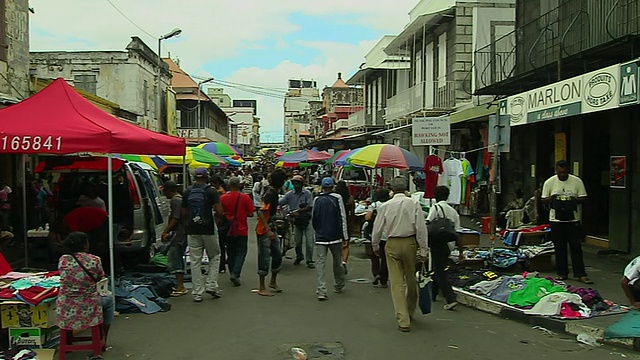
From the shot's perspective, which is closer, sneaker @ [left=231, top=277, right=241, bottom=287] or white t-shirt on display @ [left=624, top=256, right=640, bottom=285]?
white t-shirt on display @ [left=624, top=256, right=640, bottom=285]

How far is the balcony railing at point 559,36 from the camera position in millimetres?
11523

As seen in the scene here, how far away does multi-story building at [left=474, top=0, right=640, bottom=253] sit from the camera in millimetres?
10453

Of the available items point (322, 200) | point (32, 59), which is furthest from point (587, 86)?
point (32, 59)

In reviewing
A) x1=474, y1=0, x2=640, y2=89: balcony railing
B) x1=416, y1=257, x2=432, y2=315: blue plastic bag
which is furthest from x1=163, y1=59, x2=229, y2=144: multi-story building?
x1=416, y1=257, x2=432, y2=315: blue plastic bag

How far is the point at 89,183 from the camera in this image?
34.3 ft

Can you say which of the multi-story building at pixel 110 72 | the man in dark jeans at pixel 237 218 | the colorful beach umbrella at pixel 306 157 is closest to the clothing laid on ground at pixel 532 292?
the man in dark jeans at pixel 237 218

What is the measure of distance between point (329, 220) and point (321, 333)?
7.51 ft

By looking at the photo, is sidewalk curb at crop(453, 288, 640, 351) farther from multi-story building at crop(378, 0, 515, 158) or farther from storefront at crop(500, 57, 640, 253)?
multi-story building at crop(378, 0, 515, 158)

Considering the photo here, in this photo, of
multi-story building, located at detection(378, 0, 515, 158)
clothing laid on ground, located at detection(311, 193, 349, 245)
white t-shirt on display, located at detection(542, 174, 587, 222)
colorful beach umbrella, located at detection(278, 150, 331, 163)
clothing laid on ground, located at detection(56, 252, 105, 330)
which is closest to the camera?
clothing laid on ground, located at detection(56, 252, 105, 330)

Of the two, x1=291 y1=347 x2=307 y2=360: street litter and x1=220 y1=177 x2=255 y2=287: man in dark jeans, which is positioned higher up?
x1=220 y1=177 x2=255 y2=287: man in dark jeans

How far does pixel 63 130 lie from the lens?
7598mm

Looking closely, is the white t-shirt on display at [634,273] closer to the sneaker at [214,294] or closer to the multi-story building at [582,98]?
the multi-story building at [582,98]

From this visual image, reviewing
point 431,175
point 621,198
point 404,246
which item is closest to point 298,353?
point 404,246

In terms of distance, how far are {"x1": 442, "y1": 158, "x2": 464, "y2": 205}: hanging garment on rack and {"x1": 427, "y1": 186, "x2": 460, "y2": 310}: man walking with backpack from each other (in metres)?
7.00
